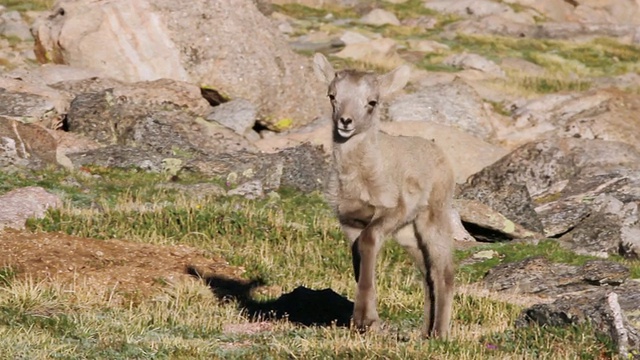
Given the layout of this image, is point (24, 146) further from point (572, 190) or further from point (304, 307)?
point (304, 307)

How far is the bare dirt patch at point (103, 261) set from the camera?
1789 cm

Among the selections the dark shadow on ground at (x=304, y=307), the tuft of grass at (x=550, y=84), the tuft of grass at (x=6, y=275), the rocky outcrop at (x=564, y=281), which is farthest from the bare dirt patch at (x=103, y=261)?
the tuft of grass at (x=550, y=84)

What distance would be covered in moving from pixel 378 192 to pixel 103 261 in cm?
620

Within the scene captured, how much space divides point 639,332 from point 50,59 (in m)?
29.5

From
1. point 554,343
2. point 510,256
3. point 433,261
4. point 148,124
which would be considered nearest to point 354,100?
point 433,261

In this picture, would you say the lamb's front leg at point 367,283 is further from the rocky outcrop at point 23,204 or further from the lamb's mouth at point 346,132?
the rocky outcrop at point 23,204

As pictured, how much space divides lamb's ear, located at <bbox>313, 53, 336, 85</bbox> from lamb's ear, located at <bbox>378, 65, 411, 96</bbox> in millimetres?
585

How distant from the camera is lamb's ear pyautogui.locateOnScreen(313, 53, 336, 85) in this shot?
1492cm

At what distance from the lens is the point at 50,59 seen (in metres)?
40.4

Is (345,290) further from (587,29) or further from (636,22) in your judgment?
(636,22)

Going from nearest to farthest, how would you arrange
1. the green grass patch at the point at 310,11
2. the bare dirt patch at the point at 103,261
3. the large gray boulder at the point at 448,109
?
the bare dirt patch at the point at 103,261
the large gray boulder at the point at 448,109
the green grass patch at the point at 310,11

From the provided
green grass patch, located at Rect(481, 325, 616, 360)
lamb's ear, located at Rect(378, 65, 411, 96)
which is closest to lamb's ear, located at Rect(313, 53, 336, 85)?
lamb's ear, located at Rect(378, 65, 411, 96)

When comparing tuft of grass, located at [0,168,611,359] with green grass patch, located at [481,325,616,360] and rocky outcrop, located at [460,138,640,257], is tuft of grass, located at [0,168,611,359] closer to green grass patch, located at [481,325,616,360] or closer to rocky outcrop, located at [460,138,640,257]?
green grass patch, located at [481,325,616,360]

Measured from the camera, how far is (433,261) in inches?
600
